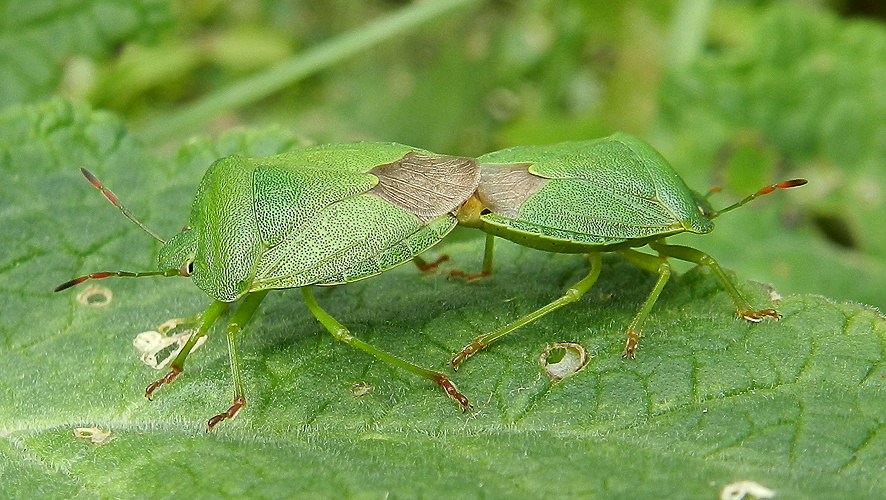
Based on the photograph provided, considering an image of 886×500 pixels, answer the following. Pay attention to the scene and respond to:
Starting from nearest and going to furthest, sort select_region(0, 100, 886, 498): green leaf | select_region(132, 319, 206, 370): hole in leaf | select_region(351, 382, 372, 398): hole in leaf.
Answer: select_region(0, 100, 886, 498): green leaf → select_region(351, 382, 372, 398): hole in leaf → select_region(132, 319, 206, 370): hole in leaf

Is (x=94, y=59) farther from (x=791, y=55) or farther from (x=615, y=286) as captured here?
(x=791, y=55)

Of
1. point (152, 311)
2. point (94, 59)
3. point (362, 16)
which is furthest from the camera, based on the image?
point (362, 16)

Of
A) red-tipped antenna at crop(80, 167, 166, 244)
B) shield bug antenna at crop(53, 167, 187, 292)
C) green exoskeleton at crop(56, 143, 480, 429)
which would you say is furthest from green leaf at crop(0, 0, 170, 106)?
green exoskeleton at crop(56, 143, 480, 429)

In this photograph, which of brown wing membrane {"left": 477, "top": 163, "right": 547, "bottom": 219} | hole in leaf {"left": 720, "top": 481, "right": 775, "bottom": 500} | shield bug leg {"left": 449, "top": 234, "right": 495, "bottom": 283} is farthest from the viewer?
shield bug leg {"left": 449, "top": 234, "right": 495, "bottom": 283}

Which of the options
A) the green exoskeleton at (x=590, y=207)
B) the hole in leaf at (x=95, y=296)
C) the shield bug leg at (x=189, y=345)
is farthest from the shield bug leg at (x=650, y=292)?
the hole in leaf at (x=95, y=296)

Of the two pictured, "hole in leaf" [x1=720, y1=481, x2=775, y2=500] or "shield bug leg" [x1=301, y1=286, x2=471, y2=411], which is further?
"shield bug leg" [x1=301, y1=286, x2=471, y2=411]

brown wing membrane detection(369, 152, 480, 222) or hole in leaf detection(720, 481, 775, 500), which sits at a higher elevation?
brown wing membrane detection(369, 152, 480, 222)

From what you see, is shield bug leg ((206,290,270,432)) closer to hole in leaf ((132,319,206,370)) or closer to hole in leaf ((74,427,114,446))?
hole in leaf ((132,319,206,370))

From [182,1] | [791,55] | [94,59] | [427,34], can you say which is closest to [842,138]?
[791,55]
